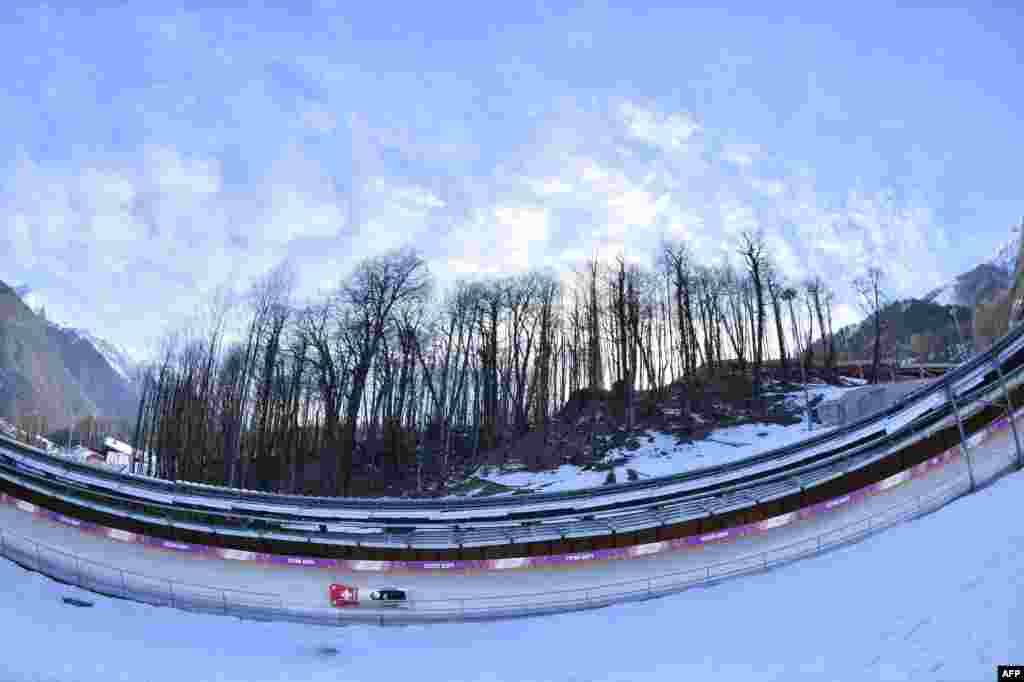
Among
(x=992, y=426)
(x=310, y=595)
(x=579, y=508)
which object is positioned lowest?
(x=310, y=595)

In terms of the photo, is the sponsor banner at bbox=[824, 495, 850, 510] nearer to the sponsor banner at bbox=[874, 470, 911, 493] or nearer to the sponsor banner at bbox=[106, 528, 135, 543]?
the sponsor banner at bbox=[874, 470, 911, 493]

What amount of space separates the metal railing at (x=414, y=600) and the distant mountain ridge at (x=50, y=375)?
343ft

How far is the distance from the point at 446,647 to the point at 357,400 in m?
19.7

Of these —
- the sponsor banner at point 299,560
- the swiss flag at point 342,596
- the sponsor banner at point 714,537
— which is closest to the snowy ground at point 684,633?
the swiss flag at point 342,596

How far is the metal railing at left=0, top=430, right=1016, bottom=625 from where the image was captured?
17797mm

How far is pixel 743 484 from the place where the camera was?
67.1 ft

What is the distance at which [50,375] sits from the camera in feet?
456

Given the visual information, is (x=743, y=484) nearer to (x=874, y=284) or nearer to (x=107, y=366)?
(x=874, y=284)

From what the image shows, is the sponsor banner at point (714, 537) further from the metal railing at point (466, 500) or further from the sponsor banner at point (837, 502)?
the metal railing at point (466, 500)

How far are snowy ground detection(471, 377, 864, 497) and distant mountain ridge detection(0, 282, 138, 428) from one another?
106m

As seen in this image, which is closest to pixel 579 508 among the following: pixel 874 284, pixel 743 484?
pixel 743 484

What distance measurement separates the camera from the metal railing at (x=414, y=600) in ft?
58.4

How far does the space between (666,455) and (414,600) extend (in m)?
16.9

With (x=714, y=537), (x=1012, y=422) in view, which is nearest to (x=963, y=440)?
(x=1012, y=422)
